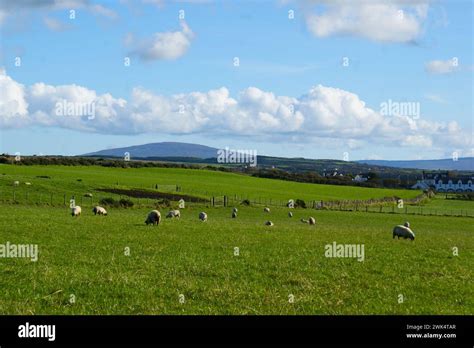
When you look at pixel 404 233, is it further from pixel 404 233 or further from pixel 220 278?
pixel 220 278

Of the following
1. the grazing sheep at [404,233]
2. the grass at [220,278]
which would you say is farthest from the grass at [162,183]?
the grass at [220,278]

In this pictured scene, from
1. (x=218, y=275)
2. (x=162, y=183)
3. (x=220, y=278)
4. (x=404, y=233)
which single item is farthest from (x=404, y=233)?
(x=162, y=183)

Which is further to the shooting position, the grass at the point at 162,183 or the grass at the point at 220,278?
the grass at the point at 162,183

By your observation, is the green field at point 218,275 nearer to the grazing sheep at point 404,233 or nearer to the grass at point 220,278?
the grass at point 220,278

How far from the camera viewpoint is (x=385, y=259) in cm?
2422

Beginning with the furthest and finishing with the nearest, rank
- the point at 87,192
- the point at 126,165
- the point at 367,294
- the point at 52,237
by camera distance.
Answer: the point at 126,165 < the point at 87,192 < the point at 52,237 < the point at 367,294

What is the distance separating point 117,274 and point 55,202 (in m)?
56.3

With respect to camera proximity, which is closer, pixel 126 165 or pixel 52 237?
pixel 52 237

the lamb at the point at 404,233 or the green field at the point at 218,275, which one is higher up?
the green field at the point at 218,275

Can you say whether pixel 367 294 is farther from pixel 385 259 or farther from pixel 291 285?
pixel 385 259

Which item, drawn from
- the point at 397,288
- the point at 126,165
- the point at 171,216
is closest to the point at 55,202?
the point at 171,216

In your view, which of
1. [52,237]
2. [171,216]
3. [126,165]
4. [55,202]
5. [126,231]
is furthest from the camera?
[126,165]


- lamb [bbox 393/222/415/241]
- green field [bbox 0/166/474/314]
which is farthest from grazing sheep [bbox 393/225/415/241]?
green field [bbox 0/166/474/314]

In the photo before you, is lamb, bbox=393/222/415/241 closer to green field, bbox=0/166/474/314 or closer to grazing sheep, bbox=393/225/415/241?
grazing sheep, bbox=393/225/415/241
